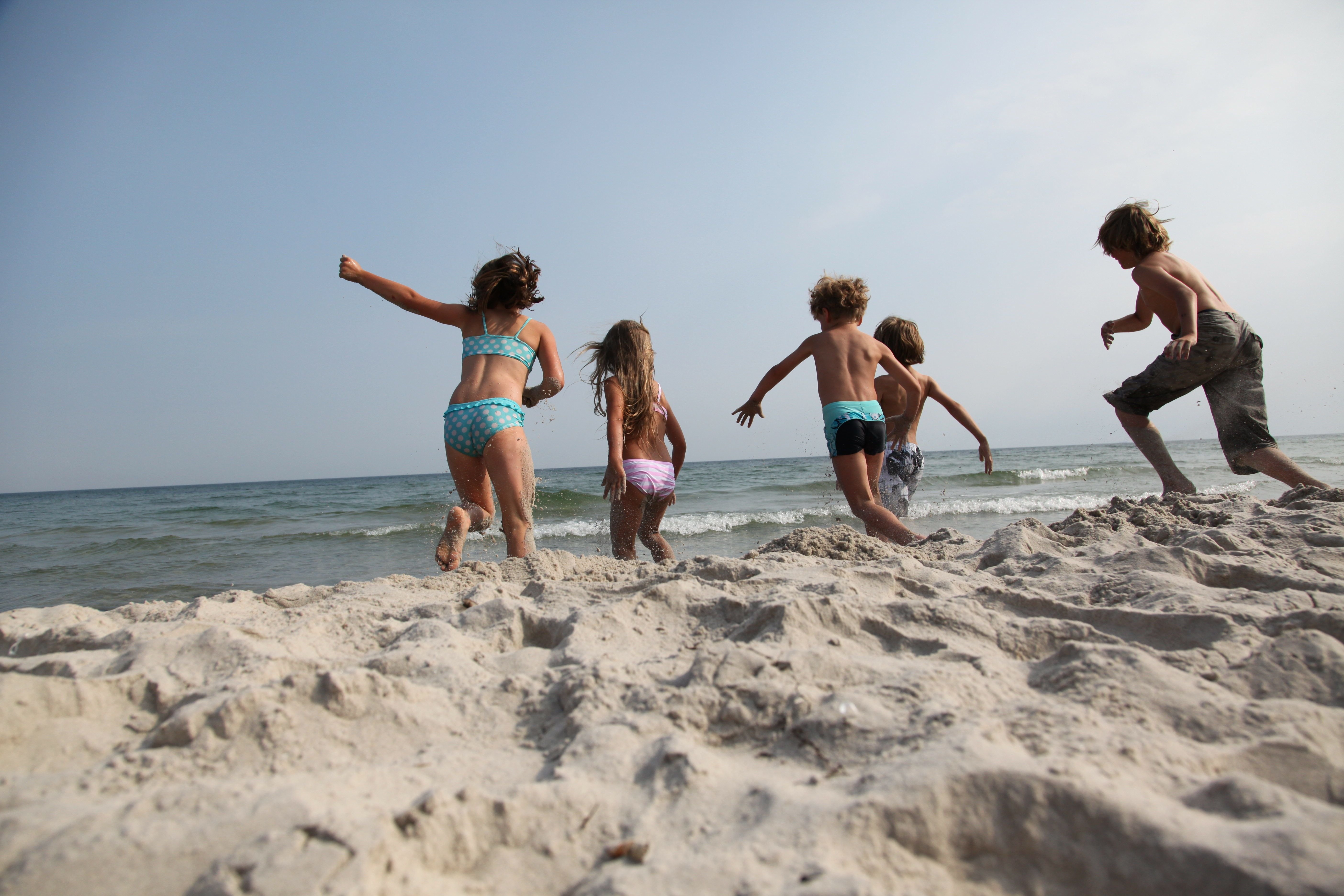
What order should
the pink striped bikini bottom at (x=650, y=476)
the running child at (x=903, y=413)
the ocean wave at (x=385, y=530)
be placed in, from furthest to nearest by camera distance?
the ocean wave at (x=385, y=530), the running child at (x=903, y=413), the pink striped bikini bottom at (x=650, y=476)

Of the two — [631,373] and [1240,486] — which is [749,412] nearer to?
[631,373]

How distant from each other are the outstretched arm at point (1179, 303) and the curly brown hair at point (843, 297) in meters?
1.67

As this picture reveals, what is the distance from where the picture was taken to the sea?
5.92m

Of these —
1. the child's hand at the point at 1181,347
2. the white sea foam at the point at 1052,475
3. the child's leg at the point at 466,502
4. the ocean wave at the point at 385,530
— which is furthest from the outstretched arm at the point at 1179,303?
the white sea foam at the point at 1052,475

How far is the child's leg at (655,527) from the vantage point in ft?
13.4

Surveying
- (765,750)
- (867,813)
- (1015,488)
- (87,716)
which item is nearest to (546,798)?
(765,750)

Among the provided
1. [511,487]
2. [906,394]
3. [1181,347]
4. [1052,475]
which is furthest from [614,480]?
[1052,475]

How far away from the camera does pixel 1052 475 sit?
16.1 meters

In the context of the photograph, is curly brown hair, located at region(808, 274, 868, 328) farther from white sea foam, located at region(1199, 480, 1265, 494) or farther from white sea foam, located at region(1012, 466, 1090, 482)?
white sea foam, located at region(1012, 466, 1090, 482)

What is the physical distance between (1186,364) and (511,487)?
4.01 metres

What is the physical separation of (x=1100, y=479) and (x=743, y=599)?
15.4m

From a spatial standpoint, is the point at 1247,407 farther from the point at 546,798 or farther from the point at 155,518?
the point at 155,518

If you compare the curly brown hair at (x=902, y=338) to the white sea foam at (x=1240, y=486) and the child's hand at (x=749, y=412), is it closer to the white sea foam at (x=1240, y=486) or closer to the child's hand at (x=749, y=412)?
the child's hand at (x=749, y=412)

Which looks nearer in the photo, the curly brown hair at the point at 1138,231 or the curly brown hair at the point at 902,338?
the curly brown hair at the point at 1138,231
